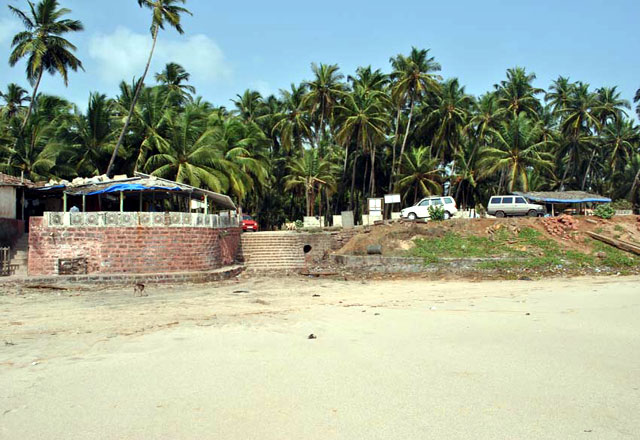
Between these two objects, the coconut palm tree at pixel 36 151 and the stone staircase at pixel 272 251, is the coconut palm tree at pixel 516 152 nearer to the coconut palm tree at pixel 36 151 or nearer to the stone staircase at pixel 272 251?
the stone staircase at pixel 272 251

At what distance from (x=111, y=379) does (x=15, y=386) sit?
1.20 meters

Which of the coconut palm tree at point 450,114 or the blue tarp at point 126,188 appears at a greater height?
the coconut palm tree at point 450,114

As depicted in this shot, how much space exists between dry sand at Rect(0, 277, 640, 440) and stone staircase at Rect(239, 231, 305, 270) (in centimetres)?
1254

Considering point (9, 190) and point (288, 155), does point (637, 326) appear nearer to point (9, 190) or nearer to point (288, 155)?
point (9, 190)

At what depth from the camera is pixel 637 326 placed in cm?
1005

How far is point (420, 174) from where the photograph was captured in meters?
40.7

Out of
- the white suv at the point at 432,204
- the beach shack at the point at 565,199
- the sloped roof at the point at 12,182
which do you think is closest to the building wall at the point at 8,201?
the sloped roof at the point at 12,182

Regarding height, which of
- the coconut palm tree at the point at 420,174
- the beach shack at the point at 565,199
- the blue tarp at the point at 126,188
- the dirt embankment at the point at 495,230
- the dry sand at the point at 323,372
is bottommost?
the dry sand at the point at 323,372

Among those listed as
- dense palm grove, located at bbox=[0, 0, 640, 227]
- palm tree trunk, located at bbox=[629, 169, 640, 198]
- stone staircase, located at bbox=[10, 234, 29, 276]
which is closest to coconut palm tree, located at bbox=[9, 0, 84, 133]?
dense palm grove, located at bbox=[0, 0, 640, 227]

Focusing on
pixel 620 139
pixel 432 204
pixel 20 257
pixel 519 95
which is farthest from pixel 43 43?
pixel 620 139

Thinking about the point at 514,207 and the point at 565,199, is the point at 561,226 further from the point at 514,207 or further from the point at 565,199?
the point at 565,199

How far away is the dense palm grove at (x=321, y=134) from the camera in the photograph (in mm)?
29734

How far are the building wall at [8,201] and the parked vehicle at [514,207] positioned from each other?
25.7 meters

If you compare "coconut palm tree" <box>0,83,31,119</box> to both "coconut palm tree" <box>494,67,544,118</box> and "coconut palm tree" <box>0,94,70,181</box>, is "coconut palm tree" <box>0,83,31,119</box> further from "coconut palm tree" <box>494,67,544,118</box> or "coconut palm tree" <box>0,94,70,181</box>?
"coconut palm tree" <box>494,67,544,118</box>
